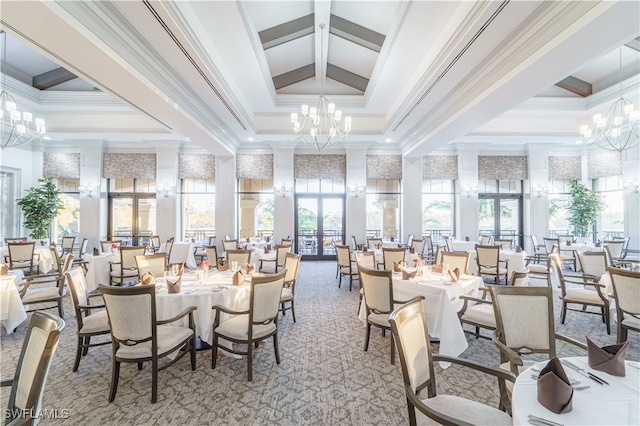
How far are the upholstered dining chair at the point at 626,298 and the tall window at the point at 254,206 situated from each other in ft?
27.3

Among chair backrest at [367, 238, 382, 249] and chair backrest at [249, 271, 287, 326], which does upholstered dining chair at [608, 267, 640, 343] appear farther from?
chair backrest at [367, 238, 382, 249]

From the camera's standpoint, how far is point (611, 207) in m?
9.34

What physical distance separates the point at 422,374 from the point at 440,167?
29.9 ft

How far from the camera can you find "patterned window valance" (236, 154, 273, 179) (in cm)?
949

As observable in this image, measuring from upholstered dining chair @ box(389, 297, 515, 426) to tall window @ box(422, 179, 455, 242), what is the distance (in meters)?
8.72

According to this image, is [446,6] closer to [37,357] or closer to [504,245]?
[37,357]

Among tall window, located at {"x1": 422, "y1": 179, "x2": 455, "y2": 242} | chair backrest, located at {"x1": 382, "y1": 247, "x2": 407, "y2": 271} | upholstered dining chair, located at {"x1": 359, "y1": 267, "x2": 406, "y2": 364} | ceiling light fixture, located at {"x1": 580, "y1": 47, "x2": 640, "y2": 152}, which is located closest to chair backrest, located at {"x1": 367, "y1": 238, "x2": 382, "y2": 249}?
chair backrest, located at {"x1": 382, "y1": 247, "x2": 407, "y2": 271}

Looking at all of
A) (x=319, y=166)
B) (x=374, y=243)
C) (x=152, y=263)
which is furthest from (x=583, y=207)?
(x=152, y=263)

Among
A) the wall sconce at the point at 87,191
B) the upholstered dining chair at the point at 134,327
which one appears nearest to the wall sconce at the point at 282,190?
the wall sconce at the point at 87,191

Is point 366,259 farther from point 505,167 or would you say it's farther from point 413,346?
point 505,167

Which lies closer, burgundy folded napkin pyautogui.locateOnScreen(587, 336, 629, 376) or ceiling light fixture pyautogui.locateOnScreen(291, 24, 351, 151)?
burgundy folded napkin pyautogui.locateOnScreen(587, 336, 629, 376)

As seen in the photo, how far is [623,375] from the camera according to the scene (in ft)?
4.75

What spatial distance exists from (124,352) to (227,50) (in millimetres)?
4496

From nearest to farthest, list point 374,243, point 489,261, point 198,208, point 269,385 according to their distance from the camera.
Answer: point 269,385 < point 489,261 < point 374,243 < point 198,208
